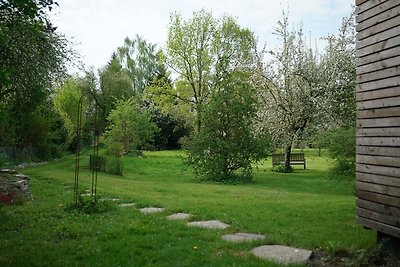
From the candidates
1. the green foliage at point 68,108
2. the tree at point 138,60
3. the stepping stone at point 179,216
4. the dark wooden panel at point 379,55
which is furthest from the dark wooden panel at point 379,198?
the tree at point 138,60

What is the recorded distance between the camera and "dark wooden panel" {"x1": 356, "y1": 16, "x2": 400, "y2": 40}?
479 centimetres

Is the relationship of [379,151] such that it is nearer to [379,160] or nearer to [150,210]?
[379,160]

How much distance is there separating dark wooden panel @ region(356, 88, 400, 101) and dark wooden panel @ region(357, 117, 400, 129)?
0.93ft

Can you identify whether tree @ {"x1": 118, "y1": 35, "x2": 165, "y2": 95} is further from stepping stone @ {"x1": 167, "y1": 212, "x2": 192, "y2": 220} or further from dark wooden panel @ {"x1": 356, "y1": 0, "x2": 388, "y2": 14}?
dark wooden panel @ {"x1": 356, "y1": 0, "x2": 388, "y2": 14}

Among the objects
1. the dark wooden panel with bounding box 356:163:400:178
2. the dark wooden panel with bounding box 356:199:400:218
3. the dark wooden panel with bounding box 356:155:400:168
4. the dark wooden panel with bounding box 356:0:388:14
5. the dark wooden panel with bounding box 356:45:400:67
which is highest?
the dark wooden panel with bounding box 356:0:388:14

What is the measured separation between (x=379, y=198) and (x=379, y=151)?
0.59m

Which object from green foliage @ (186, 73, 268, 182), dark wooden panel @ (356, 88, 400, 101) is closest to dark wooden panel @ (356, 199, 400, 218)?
dark wooden panel @ (356, 88, 400, 101)

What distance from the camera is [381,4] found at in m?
5.06

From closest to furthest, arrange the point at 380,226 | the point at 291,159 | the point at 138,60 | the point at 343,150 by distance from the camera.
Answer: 1. the point at 380,226
2. the point at 343,150
3. the point at 291,159
4. the point at 138,60

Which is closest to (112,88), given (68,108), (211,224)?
(68,108)

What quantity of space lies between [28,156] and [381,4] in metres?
20.1

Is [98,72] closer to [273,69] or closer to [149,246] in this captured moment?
[273,69]

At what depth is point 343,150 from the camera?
1323cm

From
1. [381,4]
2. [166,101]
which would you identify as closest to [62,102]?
[166,101]
